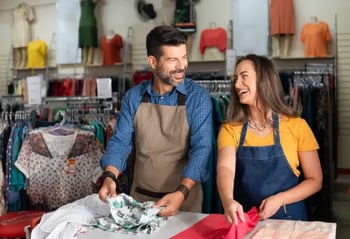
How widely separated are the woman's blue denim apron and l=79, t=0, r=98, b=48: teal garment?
280 inches

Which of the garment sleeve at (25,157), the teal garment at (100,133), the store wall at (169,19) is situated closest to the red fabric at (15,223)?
the garment sleeve at (25,157)

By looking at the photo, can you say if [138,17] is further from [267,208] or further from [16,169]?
[267,208]

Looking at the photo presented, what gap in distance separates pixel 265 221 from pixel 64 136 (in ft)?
7.69

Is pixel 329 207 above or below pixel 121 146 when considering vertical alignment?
below

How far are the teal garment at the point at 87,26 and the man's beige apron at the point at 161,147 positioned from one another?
21.9ft

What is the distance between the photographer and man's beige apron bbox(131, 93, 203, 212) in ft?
8.26

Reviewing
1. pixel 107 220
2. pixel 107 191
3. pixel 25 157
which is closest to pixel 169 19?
pixel 25 157

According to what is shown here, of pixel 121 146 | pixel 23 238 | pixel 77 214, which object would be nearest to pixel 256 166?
pixel 121 146

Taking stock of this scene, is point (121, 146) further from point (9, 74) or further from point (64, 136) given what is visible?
point (9, 74)

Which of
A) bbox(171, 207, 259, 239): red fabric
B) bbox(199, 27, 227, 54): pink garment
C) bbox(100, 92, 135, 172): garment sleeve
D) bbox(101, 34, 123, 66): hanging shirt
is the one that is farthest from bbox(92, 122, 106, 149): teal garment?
bbox(101, 34, 123, 66): hanging shirt

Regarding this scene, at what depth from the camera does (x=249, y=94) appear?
2252mm

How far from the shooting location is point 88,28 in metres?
9.01

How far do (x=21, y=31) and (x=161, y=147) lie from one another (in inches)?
315

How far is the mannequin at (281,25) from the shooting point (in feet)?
25.2
